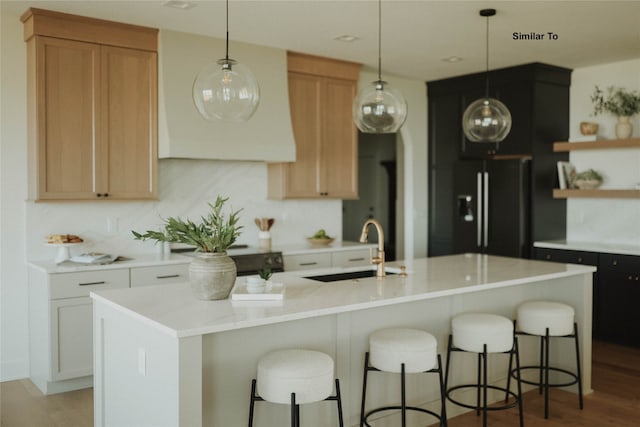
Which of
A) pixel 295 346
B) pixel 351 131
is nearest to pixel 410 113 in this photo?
pixel 351 131

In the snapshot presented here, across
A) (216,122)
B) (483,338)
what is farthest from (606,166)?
(216,122)

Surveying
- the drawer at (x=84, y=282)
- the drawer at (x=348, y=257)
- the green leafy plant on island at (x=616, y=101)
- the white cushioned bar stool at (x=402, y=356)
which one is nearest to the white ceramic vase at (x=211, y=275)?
the white cushioned bar stool at (x=402, y=356)

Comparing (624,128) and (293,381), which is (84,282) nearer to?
(293,381)

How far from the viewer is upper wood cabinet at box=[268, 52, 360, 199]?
6027 mm

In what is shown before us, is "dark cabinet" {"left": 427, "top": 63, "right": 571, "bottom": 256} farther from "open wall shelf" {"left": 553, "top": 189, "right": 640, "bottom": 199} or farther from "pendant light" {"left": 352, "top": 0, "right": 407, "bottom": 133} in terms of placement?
"pendant light" {"left": 352, "top": 0, "right": 407, "bottom": 133}

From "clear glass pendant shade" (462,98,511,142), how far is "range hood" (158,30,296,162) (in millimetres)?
1881

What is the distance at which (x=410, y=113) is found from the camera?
7387 mm

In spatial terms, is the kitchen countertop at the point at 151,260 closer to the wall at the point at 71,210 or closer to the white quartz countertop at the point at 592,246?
the wall at the point at 71,210

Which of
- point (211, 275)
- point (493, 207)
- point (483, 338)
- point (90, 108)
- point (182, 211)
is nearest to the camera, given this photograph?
point (211, 275)

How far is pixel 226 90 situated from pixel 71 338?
7.80 ft

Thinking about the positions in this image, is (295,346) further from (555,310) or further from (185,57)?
(185,57)

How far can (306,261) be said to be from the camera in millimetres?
5754

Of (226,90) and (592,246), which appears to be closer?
(226,90)

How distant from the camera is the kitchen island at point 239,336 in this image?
8.53ft
